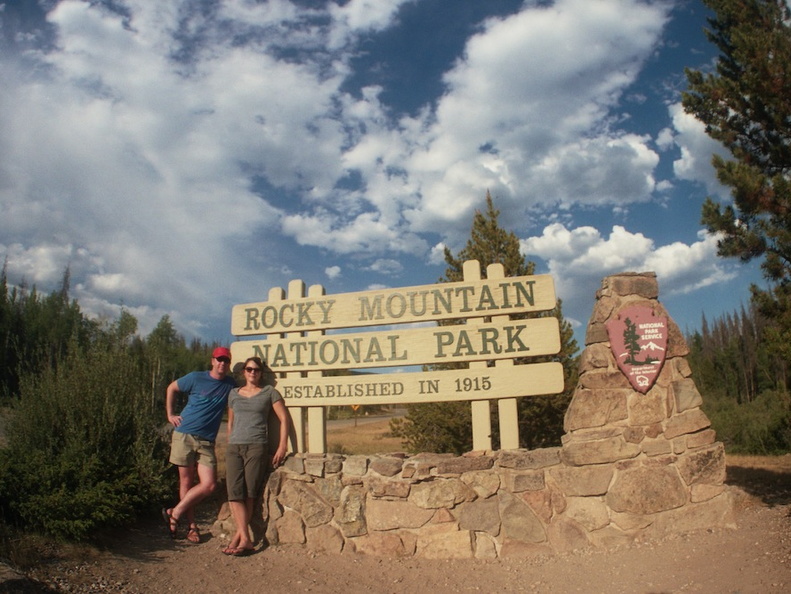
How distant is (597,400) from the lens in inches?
204

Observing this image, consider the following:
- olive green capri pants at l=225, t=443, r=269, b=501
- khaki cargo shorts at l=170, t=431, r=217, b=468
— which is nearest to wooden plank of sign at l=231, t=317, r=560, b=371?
olive green capri pants at l=225, t=443, r=269, b=501

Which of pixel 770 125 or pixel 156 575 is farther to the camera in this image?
pixel 770 125

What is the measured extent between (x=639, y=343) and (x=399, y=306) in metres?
2.50

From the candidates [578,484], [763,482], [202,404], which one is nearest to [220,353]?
[202,404]

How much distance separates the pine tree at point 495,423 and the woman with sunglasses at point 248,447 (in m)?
3.50

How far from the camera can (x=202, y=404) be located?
18.8ft

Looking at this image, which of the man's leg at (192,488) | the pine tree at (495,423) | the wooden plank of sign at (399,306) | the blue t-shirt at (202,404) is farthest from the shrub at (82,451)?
the pine tree at (495,423)

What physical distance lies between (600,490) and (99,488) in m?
4.93

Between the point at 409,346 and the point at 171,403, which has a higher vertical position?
the point at 409,346

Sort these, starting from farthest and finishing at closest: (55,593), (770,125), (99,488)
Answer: (770,125) → (99,488) → (55,593)

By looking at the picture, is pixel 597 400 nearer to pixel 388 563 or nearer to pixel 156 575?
pixel 388 563

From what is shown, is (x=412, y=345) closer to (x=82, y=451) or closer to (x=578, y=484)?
(x=578, y=484)

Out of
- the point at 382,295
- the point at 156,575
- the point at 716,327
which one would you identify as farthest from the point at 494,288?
the point at 716,327

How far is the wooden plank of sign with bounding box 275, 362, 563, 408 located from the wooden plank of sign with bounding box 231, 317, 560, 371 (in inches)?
5.8
